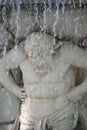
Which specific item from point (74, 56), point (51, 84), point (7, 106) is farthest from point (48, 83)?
point (7, 106)

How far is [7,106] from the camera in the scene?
20.0ft

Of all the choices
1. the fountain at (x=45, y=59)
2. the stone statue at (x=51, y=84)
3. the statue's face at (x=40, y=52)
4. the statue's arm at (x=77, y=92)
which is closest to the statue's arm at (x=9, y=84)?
the fountain at (x=45, y=59)

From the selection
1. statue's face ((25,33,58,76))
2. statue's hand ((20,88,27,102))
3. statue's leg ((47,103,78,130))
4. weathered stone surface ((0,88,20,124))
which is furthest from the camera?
weathered stone surface ((0,88,20,124))

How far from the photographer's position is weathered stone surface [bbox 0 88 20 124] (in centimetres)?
608

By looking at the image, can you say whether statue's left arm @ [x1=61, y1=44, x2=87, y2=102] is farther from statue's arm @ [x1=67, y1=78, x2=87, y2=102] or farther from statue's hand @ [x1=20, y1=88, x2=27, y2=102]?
statue's hand @ [x1=20, y1=88, x2=27, y2=102]

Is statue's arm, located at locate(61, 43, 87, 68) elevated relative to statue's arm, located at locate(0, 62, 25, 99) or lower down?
elevated

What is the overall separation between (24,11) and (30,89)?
721 mm

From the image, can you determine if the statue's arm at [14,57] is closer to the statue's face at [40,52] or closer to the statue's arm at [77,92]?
the statue's face at [40,52]

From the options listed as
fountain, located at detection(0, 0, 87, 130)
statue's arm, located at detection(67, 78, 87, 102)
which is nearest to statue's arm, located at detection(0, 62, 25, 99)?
fountain, located at detection(0, 0, 87, 130)

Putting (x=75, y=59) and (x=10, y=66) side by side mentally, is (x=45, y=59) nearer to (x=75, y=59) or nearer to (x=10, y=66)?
(x=75, y=59)

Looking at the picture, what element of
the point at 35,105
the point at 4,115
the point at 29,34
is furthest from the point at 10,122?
the point at 29,34

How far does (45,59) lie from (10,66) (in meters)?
0.39

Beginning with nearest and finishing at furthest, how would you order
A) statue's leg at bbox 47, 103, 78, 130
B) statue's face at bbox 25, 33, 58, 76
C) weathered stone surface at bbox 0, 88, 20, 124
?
statue's face at bbox 25, 33, 58, 76, statue's leg at bbox 47, 103, 78, 130, weathered stone surface at bbox 0, 88, 20, 124

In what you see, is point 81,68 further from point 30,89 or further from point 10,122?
point 10,122
